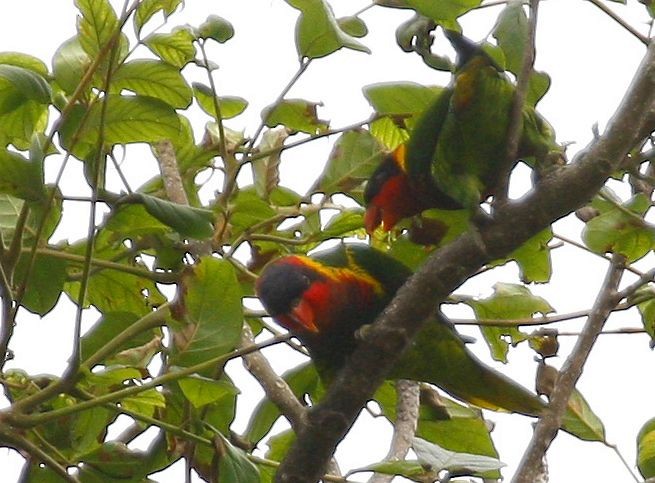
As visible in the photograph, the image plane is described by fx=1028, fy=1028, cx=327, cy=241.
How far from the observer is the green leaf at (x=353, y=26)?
1944 mm

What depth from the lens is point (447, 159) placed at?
208cm

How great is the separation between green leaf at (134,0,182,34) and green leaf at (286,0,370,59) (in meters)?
0.22

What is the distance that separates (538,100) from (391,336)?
0.55 meters

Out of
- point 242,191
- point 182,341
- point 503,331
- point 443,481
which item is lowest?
point 443,481

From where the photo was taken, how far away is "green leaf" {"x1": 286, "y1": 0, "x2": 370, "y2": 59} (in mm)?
1769

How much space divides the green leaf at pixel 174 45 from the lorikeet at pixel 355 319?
429 mm

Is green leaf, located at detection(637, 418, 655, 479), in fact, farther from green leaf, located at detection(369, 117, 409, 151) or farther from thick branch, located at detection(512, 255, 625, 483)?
green leaf, located at detection(369, 117, 409, 151)

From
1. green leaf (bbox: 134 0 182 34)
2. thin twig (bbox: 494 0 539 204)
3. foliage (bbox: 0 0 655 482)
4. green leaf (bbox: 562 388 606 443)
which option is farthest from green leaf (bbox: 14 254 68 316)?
green leaf (bbox: 562 388 606 443)

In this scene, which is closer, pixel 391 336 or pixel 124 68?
pixel 391 336

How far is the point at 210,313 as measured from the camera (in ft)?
5.39

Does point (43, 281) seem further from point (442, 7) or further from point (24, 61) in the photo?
point (442, 7)

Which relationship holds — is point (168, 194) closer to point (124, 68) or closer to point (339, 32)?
point (124, 68)

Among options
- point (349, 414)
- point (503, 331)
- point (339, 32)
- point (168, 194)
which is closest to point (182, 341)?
point (349, 414)

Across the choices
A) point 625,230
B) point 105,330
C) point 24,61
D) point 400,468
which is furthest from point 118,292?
point 625,230
